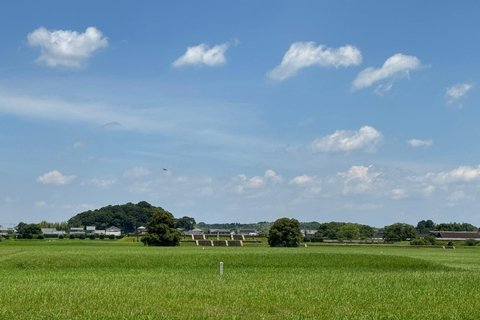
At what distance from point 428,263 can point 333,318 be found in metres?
39.0

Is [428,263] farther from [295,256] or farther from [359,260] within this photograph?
[295,256]

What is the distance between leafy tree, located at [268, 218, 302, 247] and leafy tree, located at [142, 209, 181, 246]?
89.5 ft

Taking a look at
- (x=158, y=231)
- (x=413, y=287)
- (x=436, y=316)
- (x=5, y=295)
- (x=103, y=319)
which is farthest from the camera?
(x=158, y=231)

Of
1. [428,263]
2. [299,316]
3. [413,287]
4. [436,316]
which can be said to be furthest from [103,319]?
[428,263]

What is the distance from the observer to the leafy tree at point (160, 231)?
110000mm

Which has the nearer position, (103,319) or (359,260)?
(103,319)

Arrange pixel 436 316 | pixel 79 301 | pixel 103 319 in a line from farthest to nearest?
1. pixel 79 301
2. pixel 436 316
3. pixel 103 319

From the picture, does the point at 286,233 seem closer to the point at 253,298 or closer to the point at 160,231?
the point at 160,231

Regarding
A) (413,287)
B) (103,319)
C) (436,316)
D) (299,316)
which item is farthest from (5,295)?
(413,287)

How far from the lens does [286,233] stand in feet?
415

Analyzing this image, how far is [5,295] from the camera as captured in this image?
27.1m

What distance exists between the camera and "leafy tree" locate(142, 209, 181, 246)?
11000cm

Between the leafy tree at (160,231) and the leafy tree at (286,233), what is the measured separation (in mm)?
27285

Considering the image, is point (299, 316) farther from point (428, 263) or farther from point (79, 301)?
point (428, 263)
